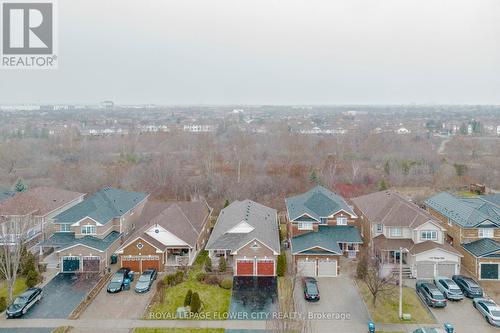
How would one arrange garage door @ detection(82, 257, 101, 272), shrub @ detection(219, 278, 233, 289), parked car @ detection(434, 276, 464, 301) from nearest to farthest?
parked car @ detection(434, 276, 464, 301) → shrub @ detection(219, 278, 233, 289) → garage door @ detection(82, 257, 101, 272)

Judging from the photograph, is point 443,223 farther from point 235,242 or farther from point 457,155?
point 457,155

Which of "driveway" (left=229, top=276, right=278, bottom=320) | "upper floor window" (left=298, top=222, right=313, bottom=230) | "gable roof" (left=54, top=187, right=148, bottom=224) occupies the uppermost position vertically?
"gable roof" (left=54, top=187, right=148, bottom=224)

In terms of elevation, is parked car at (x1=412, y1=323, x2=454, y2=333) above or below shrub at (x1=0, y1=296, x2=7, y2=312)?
above

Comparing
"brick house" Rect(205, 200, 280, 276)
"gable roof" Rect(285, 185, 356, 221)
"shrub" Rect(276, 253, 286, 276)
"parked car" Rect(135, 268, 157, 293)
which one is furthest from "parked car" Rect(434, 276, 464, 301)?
"parked car" Rect(135, 268, 157, 293)

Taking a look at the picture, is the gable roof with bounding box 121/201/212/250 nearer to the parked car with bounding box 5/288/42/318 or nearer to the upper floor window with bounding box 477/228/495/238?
the parked car with bounding box 5/288/42/318

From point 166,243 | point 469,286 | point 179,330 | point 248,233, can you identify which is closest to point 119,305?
point 179,330

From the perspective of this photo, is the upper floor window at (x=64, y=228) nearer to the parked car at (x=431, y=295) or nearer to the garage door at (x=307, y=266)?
the garage door at (x=307, y=266)

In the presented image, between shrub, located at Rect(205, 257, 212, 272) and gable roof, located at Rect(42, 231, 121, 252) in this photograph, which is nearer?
A: shrub, located at Rect(205, 257, 212, 272)
